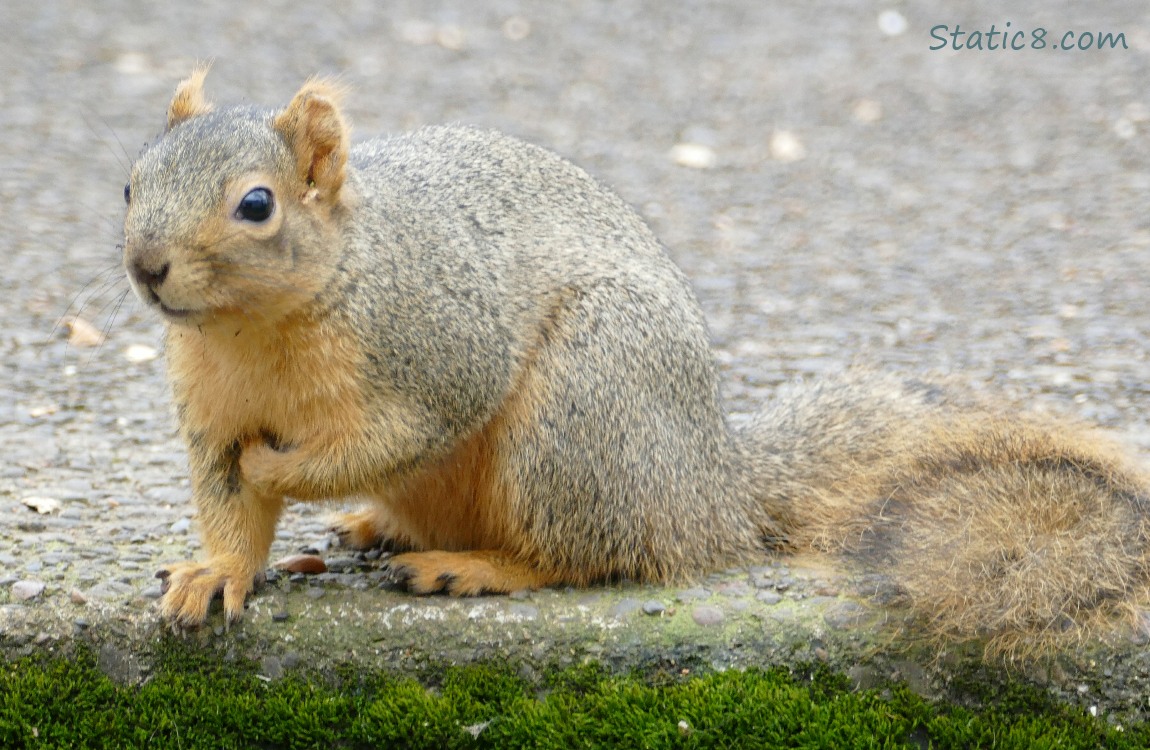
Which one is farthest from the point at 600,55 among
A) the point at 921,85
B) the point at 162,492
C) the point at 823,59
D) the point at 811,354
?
the point at 162,492

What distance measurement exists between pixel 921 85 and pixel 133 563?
5389 millimetres

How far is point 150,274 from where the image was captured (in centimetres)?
242

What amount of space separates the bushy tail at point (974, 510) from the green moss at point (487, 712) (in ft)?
0.63

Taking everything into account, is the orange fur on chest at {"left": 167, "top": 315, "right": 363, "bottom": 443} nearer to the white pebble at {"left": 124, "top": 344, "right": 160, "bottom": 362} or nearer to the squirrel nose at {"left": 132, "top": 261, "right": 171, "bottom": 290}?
the squirrel nose at {"left": 132, "top": 261, "right": 171, "bottom": 290}

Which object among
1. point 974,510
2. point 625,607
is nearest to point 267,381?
point 625,607

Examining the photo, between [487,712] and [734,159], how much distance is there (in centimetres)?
426

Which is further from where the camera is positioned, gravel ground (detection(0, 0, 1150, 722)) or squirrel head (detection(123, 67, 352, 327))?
gravel ground (detection(0, 0, 1150, 722))

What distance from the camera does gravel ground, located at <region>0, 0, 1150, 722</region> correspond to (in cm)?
340

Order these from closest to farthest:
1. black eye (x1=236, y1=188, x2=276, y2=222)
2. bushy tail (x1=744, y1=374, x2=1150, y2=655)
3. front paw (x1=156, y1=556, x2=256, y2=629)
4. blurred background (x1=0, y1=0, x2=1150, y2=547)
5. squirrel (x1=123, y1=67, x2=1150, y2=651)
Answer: black eye (x1=236, y1=188, x2=276, y2=222) → squirrel (x1=123, y1=67, x2=1150, y2=651) → bushy tail (x1=744, y1=374, x2=1150, y2=655) → front paw (x1=156, y1=556, x2=256, y2=629) → blurred background (x1=0, y1=0, x2=1150, y2=547)

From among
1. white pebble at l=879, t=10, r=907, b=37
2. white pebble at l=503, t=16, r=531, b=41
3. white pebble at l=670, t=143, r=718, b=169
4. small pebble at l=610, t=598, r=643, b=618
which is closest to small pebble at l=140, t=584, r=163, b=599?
small pebble at l=610, t=598, r=643, b=618

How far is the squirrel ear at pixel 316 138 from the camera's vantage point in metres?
2.70

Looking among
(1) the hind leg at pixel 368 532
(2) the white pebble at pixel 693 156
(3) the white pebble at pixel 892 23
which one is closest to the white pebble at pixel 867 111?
(2) the white pebble at pixel 693 156

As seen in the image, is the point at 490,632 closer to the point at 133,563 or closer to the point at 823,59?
the point at 133,563

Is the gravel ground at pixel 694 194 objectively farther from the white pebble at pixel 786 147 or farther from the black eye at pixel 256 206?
the black eye at pixel 256 206
